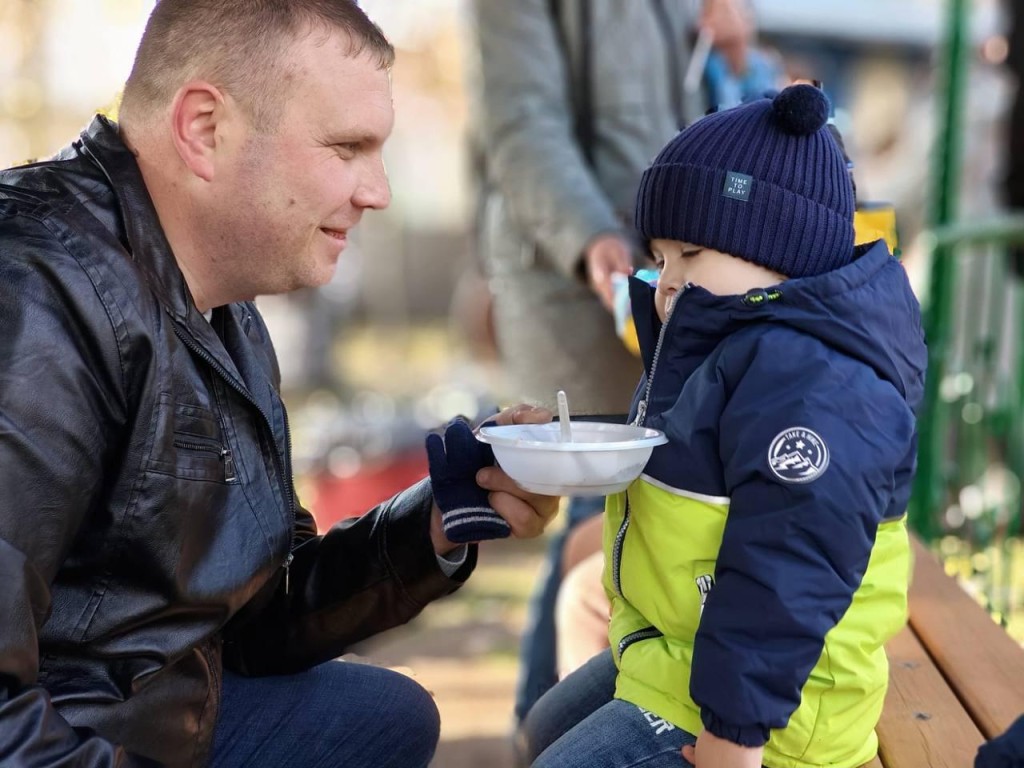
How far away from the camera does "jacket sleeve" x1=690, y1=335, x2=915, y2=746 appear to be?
1502 millimetres

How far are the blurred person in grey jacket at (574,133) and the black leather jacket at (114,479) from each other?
1.20m

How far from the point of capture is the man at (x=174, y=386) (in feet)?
4.81

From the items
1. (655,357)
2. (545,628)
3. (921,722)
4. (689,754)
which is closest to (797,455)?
(655,357)

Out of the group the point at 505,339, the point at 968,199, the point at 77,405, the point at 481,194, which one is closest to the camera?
the point at 77,405

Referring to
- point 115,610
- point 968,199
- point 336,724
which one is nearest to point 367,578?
point 336,724

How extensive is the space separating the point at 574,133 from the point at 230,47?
153cm

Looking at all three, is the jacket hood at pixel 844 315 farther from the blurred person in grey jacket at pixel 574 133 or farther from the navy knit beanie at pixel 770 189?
the blurred person in grey jacket at pixel 574 133

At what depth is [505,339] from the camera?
321 centimetres

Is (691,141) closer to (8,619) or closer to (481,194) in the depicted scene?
(8,619)

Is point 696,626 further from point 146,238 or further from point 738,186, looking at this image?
point 146,238

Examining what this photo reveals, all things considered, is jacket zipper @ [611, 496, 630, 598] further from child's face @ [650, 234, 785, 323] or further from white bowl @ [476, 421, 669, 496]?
child's face @ [650, 234, 785, 323]

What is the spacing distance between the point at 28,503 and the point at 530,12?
1.98 metres

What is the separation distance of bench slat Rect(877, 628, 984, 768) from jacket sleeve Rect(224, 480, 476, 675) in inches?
28.7

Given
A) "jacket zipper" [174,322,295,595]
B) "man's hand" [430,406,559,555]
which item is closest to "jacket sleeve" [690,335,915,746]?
"man's hand" [430,406,559,555]
